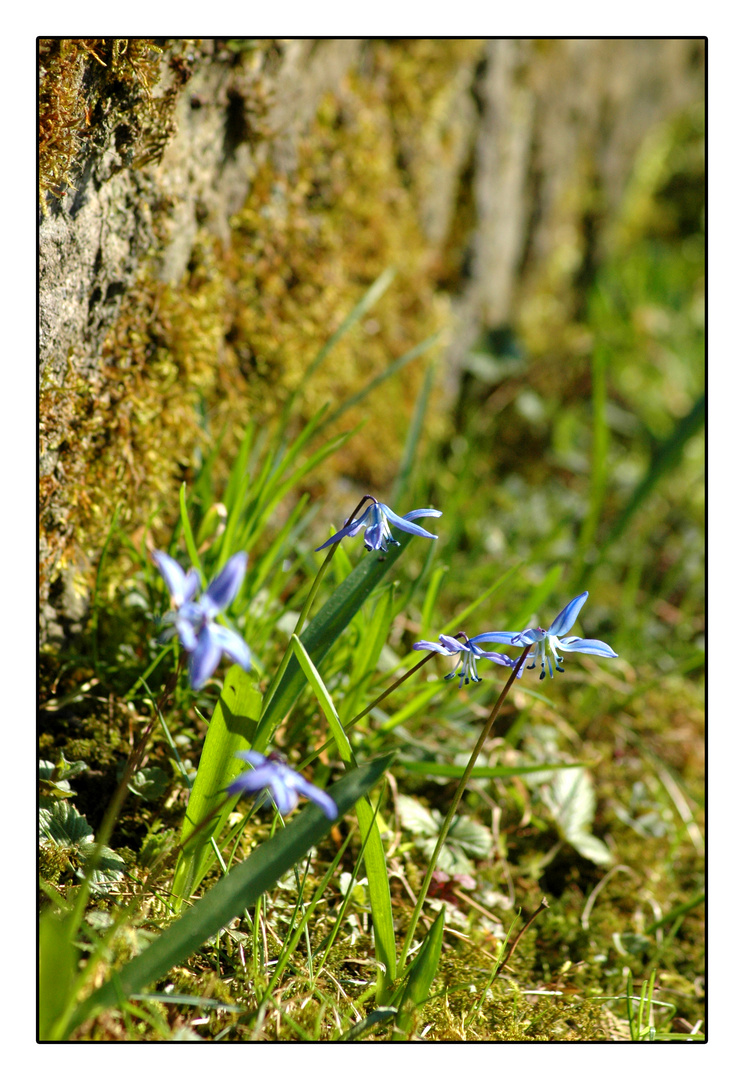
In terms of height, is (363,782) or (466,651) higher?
(466,651)

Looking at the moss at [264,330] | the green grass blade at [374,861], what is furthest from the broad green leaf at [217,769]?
the moss at [264,330]

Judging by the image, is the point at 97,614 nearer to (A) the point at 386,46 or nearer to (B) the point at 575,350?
(A) the point at 386,46

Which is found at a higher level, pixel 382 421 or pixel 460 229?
pixel 460 229

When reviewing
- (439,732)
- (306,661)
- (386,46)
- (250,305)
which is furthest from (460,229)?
(306,661)

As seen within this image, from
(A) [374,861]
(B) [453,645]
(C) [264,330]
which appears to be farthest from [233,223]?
(A) [374,861]

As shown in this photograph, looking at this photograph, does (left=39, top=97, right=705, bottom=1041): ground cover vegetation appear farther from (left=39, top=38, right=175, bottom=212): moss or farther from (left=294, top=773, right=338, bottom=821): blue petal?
(left=39, top=38, right=175, bottom=212): moss

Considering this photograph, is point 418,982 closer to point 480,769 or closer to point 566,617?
point 480,769

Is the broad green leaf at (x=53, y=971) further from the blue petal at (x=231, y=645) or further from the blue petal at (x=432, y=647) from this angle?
the blue petal at (x=432, y=647)
